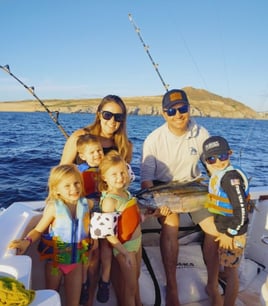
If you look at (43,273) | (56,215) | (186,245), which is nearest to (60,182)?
(56,215)

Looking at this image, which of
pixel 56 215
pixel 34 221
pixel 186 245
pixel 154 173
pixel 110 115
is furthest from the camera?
pixel 186 245

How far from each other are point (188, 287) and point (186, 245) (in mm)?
500

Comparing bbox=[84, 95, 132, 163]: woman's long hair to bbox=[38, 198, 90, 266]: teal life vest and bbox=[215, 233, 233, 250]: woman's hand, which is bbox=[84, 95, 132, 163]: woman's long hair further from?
bbox=[215, 233, 233, 250]: woman's hand

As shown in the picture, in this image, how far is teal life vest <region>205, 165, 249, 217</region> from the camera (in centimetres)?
277

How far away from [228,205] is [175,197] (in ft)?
1.76

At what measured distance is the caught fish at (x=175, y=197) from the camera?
3102 mm

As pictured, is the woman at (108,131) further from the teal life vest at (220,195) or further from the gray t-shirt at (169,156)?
the teal life vest at (220,195)

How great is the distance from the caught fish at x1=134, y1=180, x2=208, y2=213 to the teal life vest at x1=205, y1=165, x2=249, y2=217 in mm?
235

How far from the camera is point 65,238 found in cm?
246

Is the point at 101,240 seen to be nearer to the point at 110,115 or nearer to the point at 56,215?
the point at 56,215

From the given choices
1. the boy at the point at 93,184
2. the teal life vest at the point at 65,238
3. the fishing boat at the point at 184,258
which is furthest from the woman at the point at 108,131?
the teal life vest at the point at 65,238

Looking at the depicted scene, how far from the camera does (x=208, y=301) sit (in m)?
3.26

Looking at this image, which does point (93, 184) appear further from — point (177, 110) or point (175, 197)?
point (177, 110)

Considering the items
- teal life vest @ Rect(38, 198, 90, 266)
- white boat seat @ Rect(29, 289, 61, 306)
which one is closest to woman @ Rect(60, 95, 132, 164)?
teal life vest @ Rect(38, 198, 90, 266)
